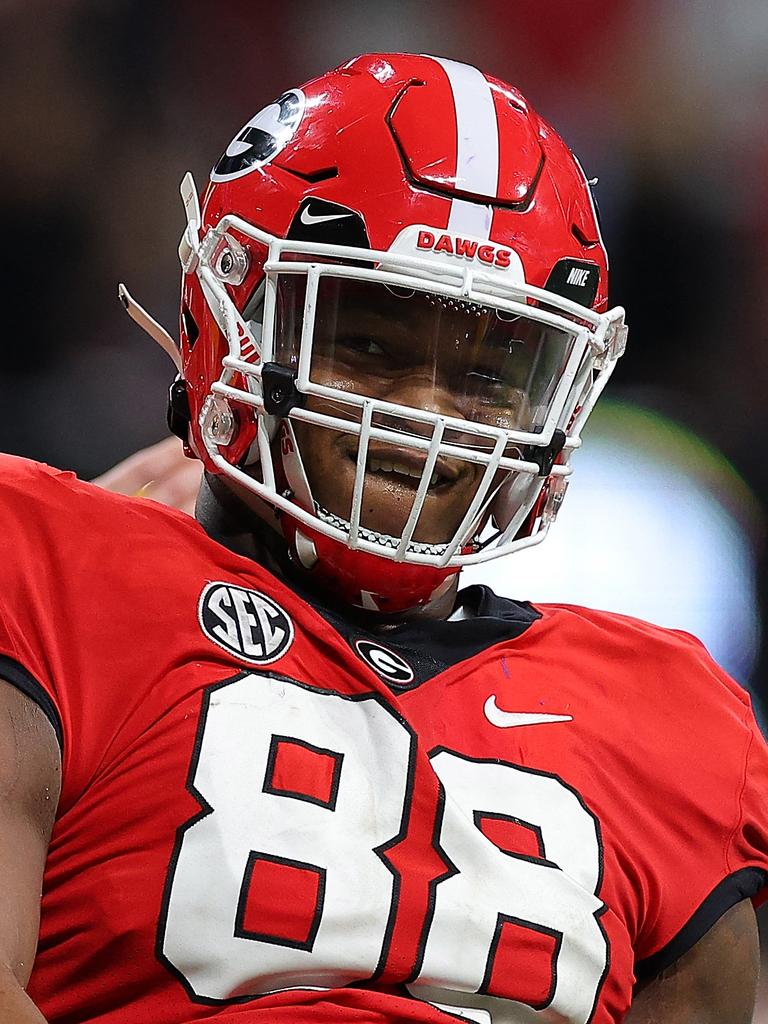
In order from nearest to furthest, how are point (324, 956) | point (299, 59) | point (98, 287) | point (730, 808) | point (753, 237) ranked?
point (324, 956) → point (730, 808) → point (98, 287) → point (299, 59) → point (753, 237)

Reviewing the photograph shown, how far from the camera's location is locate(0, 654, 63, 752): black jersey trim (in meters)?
0.92

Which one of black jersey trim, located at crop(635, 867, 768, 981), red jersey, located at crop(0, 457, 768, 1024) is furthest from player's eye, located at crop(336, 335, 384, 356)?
black jersey trim, located at crop(635, 867, 768, 981)

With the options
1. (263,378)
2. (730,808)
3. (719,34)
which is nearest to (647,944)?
(730,808)

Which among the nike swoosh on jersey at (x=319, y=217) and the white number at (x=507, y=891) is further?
the nike swoosh on jersey at (x=319, y=217)

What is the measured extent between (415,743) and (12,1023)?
0.40 meters

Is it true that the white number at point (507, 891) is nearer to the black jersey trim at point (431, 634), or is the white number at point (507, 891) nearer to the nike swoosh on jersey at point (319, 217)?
the black jersey trim at point (431, 634)

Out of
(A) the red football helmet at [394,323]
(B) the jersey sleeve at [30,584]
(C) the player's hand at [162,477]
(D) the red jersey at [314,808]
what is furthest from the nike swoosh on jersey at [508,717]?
(C) the player's hand at [162,477]

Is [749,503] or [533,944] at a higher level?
[533,944]

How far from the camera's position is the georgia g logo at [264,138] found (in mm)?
1246

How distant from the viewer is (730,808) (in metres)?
1.25

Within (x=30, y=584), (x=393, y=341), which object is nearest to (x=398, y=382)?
(x=393, y=341)

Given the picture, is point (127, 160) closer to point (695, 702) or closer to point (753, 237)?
point (753, 237)

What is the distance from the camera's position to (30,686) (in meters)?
0.93

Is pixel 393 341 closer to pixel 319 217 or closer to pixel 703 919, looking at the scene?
pixel 319 217
